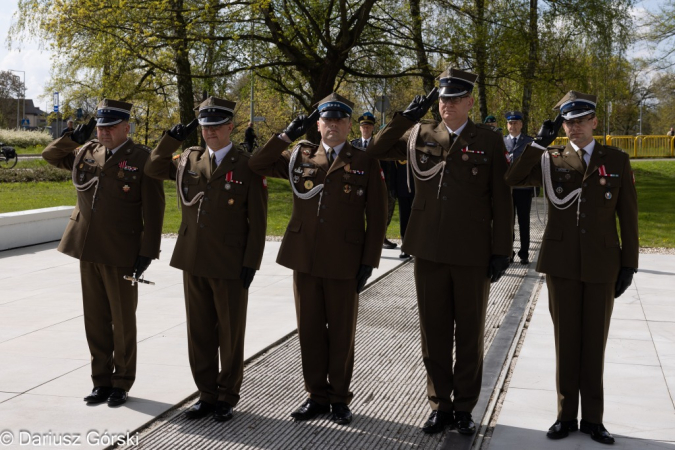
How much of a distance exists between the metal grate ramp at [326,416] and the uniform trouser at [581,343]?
0.81 m

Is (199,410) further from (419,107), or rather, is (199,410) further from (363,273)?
(419,107)

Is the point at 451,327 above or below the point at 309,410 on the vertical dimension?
above

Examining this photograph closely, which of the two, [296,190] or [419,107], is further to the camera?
[296,190]

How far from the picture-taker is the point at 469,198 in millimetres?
4875

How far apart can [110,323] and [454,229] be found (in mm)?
2393

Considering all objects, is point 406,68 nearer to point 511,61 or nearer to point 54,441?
point 511,61

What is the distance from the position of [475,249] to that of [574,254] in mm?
573

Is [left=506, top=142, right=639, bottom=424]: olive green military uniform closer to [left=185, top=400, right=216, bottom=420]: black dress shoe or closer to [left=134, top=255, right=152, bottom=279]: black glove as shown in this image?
[left=185, top=400, right=216, bottom=420]: black dress shoe

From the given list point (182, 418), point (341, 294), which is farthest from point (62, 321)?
Result: point (341, 294)

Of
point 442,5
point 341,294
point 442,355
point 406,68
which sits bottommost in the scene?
point 442,355

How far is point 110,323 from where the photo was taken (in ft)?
17.9

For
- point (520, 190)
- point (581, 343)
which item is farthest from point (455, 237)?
point (520, 190)

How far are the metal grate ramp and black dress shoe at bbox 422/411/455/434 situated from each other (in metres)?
0.04

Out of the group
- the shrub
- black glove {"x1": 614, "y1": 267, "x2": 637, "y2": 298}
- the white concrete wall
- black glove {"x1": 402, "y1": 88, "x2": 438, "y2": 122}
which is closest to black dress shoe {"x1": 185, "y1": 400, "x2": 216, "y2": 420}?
black glove {"x1": 402, "y1": 88, "x2": 438, "y2": 122}
